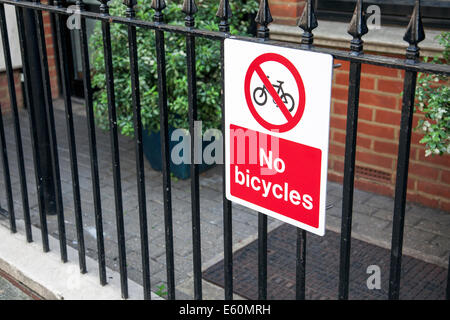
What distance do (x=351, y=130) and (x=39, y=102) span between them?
9.22ft

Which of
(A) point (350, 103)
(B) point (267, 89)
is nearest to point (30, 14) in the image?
(B) point (267, 89)

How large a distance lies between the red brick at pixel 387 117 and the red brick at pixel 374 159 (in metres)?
0.31

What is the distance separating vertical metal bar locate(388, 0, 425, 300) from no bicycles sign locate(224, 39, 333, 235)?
23 centimetres

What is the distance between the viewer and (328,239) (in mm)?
4238

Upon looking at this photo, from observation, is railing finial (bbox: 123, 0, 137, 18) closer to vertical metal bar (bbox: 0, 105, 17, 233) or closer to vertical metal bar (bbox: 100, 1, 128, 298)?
vertical metal bar (bbox: 100, 1, 128, 298)

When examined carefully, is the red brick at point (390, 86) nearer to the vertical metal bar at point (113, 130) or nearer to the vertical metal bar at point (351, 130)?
the vertical metal bar at point (113, 130)

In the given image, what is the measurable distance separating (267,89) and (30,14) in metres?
2.57

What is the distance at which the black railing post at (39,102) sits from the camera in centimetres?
383

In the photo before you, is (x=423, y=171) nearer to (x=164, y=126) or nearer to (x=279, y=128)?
(x=164, y=126)

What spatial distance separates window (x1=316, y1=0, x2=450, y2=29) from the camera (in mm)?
4412

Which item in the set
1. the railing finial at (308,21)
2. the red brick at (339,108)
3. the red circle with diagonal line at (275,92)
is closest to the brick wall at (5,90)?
the red brick at (339,108)

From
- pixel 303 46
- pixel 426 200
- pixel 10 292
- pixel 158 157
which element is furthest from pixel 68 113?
pixel 426 200

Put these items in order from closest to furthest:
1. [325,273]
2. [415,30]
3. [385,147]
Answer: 1. [415,30]
2. [325,273]
3. [385,147]

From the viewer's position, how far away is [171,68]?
15.4ft
